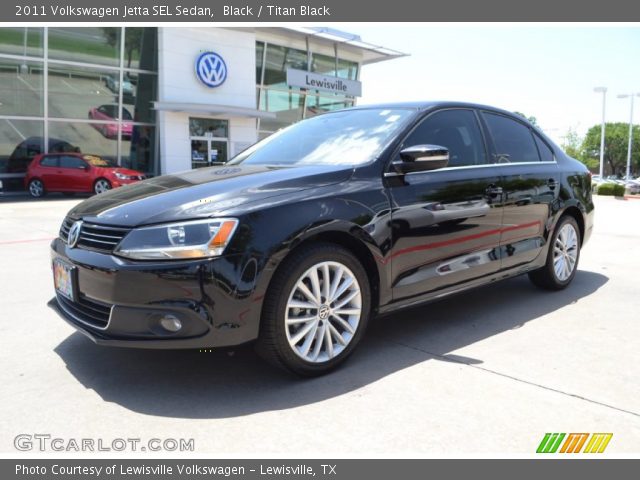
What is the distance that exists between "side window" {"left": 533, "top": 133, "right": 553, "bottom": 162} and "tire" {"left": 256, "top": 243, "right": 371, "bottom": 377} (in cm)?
261

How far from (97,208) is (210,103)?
21433mm

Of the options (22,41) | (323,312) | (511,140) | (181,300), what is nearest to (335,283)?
(323,312)

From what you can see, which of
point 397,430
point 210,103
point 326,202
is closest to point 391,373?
point 397,430

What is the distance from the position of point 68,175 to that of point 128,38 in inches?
274

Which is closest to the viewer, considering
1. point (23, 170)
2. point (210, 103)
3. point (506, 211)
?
point (506, 211)

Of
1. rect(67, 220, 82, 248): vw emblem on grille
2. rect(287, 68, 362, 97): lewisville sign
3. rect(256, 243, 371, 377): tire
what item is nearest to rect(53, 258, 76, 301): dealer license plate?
rect(67, 220, 82, 248): vw emblem on grille

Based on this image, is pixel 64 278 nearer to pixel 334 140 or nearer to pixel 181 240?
→ pixel 181 240

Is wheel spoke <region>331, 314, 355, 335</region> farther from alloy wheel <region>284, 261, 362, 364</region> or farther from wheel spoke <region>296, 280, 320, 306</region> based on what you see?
wheel spoke <region>296, 280, 320, 306</region>

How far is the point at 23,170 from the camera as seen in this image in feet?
65.1

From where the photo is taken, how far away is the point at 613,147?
95750 mm

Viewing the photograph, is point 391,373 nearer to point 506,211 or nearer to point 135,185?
point 506,211

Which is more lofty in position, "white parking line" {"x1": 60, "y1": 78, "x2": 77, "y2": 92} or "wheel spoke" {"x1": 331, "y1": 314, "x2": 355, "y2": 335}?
"white parking line" {"x1": 60, "y1": 78, "x2": 77, "y2": 92}

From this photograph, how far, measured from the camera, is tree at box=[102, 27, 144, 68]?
21703 mm

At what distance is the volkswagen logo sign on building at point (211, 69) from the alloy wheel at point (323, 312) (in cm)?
2162
